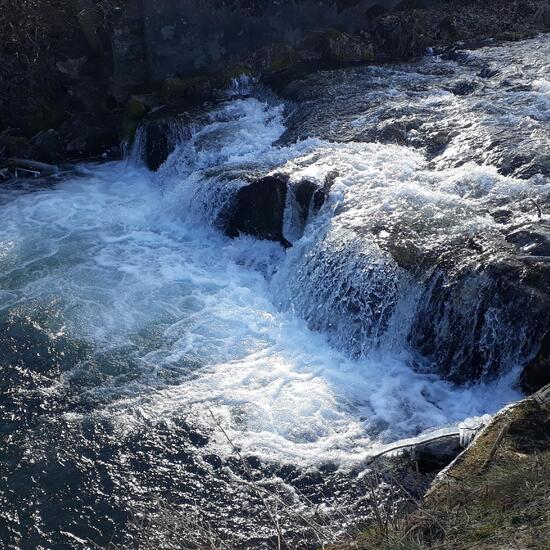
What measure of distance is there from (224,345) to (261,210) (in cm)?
239

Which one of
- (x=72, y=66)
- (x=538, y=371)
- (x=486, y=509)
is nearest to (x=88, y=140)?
(x=72, y=66)

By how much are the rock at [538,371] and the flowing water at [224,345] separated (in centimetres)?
22

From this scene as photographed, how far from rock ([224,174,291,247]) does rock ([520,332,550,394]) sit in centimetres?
355

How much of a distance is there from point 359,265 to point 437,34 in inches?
296

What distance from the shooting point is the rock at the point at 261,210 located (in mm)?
8750

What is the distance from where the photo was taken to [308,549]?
435cm

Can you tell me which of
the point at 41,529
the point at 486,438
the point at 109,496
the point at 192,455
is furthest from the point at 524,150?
the point at 41,529

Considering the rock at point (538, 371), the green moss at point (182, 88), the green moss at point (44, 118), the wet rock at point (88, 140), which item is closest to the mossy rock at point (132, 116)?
the wet rock at point (88, 140)

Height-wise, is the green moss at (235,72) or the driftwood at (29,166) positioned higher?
the green moss at (235,72)

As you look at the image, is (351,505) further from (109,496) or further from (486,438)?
(109,496)

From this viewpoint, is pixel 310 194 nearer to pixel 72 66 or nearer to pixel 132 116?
pixel 132 116

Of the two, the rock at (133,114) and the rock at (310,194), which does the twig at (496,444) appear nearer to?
the rock at (310,194)

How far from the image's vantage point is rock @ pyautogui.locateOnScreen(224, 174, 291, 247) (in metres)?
8.75

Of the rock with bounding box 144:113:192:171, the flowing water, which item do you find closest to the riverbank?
the rock with bounding box 144:113:192:171
